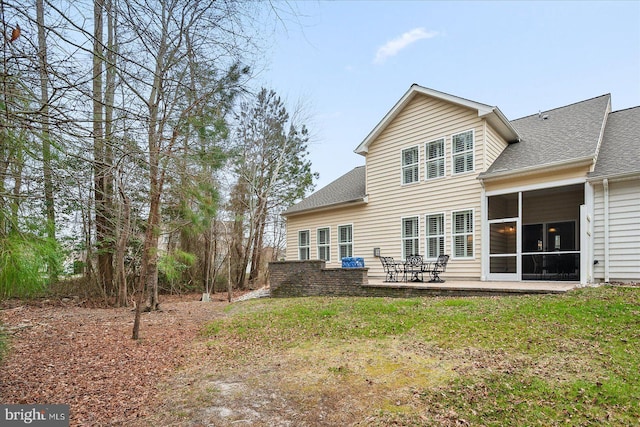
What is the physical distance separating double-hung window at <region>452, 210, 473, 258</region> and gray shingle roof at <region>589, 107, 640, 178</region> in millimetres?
3219

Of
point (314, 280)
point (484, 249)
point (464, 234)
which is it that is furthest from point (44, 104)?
point (464, 234)

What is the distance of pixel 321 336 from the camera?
6.16 metres

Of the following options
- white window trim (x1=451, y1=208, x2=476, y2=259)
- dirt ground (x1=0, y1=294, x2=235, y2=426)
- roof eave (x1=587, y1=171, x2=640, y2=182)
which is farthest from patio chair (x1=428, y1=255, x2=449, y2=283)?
dirt ground (x1=0, y1=294, x2=235, y2=426)

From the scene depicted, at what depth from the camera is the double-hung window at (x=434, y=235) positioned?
37.1 ft

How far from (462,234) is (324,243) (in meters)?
5.87

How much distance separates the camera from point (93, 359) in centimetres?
499

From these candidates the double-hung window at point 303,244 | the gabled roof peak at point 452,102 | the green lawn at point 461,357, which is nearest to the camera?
the green lawn at point 461,357

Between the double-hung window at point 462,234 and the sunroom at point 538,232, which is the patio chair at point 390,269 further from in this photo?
the sunroom at point 538,232

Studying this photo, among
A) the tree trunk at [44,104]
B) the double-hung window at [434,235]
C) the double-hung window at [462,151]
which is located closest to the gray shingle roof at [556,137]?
the double-hung window at [462,151]

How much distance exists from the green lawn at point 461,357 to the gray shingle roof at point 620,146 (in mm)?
3035

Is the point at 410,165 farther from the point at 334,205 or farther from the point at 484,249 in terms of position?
the point at 484,249

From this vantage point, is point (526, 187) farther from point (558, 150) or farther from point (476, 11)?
point (476, 11)

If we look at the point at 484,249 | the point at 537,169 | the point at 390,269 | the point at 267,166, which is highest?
the point at 267,166

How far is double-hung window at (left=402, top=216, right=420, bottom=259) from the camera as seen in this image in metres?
11.9
